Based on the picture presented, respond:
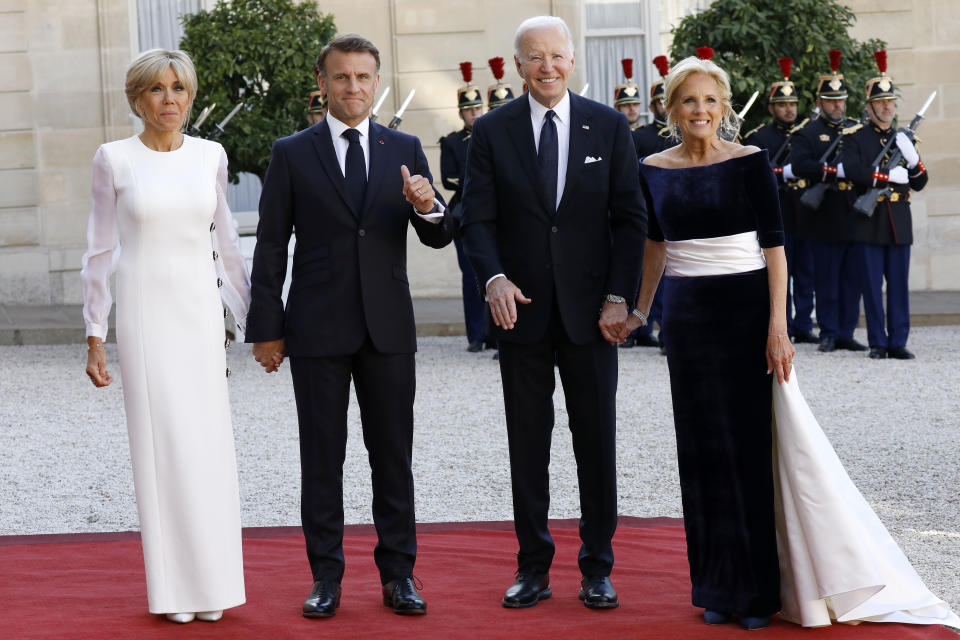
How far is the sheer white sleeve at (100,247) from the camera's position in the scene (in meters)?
4.41

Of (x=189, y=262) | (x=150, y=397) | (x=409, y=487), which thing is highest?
(x=189, y=262)

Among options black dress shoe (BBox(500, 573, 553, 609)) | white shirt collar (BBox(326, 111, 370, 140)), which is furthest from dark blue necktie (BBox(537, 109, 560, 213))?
black dress shoe (BBox(500, 573, 553, 609))

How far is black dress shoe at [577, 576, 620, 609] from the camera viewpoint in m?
4.42

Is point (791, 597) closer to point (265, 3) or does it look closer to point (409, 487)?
point (409, 487)

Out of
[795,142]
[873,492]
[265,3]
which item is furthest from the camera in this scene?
[265,3]

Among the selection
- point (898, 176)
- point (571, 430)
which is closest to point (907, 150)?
point (898, 176)

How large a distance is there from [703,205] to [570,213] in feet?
1.39

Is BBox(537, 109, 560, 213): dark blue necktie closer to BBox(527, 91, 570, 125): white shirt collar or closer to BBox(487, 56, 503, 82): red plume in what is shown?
BBox(527, 91, 570, 125): white shirt collar

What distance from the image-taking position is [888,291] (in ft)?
Answer: 34.4

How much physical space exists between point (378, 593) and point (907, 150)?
22.8ft

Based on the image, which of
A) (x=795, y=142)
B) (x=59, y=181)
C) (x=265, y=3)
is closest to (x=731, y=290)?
(x=795, y=142)

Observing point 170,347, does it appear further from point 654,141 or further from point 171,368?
point 654,141

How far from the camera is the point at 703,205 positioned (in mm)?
4301

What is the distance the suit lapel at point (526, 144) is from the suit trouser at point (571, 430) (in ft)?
1.21
